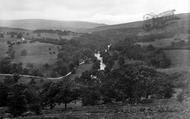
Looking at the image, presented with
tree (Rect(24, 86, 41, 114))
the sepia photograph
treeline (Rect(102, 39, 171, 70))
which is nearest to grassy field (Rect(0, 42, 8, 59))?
the sepia photograph

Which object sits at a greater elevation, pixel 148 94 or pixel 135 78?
pixel 135 78

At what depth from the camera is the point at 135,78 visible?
48.8 meters

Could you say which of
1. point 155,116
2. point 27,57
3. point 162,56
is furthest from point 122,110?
point 27,57

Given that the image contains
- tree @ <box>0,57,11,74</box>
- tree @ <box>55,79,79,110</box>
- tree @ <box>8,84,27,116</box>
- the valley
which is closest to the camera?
tree @ <box>8,84,27,116</box>

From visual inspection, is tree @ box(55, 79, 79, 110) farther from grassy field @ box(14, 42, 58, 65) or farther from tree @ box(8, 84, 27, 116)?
grassy field @ box(14, 42, 58, 65)

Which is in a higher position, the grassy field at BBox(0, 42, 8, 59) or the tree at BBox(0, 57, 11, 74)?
the grassy field at BBox(0, 42, 8, 59)

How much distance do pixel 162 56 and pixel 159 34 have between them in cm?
3363

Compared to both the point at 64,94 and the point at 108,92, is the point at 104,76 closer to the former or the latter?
the point at 108,92

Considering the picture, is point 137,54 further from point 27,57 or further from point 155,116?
point 155,116

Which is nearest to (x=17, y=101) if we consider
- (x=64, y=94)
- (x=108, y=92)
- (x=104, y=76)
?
(x=64, y=94)

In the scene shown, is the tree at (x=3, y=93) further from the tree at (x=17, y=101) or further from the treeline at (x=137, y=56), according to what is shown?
the treeline at (x=137, y=56)

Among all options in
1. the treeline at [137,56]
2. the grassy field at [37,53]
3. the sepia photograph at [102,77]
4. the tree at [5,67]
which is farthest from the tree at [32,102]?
the grassy field at [37,53]

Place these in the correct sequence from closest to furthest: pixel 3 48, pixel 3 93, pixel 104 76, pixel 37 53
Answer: pixel 3 93 < pixel 104 76 < pixel 37 53 < pixel 3 48

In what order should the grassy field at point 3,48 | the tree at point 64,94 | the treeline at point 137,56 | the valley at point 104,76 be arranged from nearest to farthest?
the valley at point 104,76, the tree at point 64,94, the treeline at point 137,56, the grassy field at point 3,48
